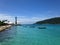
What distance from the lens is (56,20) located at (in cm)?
15475

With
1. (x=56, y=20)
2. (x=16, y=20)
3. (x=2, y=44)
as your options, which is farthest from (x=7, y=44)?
(x=56, y=20)

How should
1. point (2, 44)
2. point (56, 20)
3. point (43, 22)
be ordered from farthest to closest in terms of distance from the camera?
1. point (43, 22)
2. point (56, 20)
3. point (2, 44)

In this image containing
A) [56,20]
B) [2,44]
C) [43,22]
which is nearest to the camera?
[2,44]

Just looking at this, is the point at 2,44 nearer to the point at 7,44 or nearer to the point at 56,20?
the point at 7,44

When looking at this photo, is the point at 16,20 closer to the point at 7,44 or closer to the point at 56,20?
the point at 56,20

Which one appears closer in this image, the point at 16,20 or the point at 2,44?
the point at 2,44

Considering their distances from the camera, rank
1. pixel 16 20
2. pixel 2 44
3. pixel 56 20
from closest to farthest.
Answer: pixel 2 44, pixel 16 20, pixel 56 20

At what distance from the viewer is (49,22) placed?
161 m

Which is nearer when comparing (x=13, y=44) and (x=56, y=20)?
(x=13, y=44)

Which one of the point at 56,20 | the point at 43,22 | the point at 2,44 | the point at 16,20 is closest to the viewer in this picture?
the point at 2,44

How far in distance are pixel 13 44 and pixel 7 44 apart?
0.58m

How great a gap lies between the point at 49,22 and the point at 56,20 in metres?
10.0

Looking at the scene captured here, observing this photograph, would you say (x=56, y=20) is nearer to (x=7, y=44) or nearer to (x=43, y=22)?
(x=43, y=22)

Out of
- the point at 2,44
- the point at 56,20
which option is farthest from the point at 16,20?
the point at 2,44
